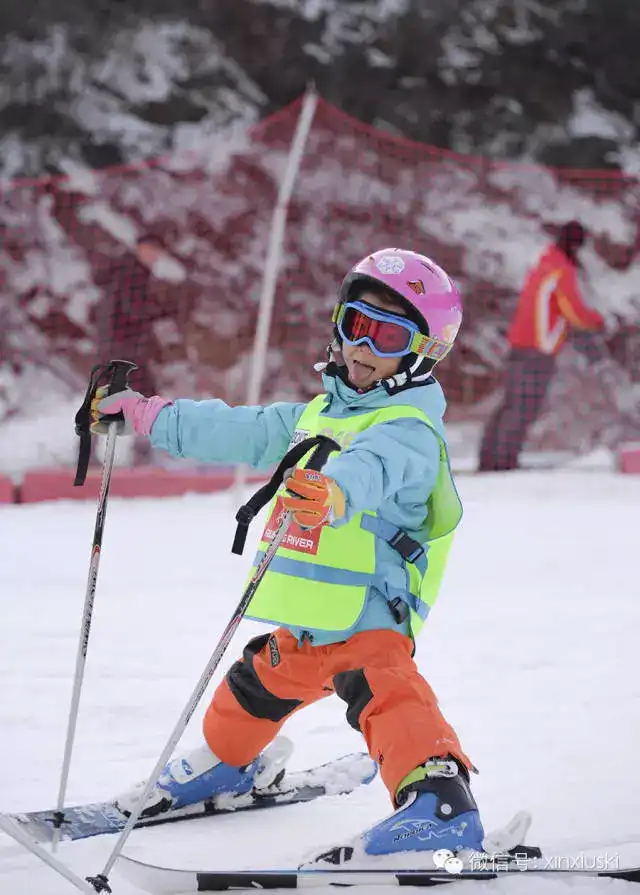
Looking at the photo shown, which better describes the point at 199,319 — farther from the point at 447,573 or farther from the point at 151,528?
the point at 447,573

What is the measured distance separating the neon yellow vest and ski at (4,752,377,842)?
54 centimetres

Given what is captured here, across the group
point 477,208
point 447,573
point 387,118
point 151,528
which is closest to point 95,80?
point 387,118

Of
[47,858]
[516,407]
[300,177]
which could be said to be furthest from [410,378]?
[300,177]

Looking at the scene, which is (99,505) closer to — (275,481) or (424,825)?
(275,481)

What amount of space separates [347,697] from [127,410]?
845 mm

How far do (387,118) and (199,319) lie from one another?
15.5 ft

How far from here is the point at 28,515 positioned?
790cm

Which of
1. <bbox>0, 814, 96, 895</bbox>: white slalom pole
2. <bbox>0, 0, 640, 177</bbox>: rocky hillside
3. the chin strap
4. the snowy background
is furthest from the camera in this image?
<bbox>0, 0, 640, 177</bbox>: rocky hillside

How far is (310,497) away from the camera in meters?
2.30

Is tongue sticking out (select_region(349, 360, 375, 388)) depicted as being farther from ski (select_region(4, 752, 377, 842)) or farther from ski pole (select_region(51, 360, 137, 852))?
ski (select_region(4, 752, 377, 842))

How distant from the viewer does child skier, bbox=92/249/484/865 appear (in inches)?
98.9

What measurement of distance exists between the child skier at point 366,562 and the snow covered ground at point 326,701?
21 centimetres

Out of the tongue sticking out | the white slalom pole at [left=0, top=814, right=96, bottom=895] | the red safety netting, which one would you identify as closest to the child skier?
the tongue sticking out

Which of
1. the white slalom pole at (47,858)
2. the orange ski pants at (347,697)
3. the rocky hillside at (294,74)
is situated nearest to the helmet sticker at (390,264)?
the orange ski pants at (347,697)
